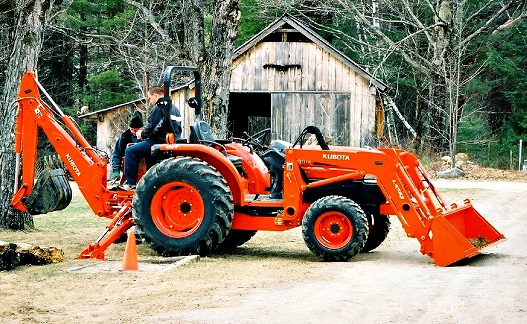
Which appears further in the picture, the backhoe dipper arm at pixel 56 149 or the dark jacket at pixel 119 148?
the dark jacket at pixel 119 148

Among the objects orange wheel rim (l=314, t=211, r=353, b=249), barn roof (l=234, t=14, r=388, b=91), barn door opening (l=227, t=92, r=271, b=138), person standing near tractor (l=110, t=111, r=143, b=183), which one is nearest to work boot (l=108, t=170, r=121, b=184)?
person standing near tractor (l=110, t=111, r=143, b=183)

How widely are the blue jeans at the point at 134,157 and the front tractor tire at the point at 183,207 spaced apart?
545 mm

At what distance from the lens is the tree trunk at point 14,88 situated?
1513cm

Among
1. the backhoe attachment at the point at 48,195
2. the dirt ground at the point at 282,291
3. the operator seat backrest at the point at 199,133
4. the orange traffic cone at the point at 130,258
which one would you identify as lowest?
the dirt ground at the point at 282,291

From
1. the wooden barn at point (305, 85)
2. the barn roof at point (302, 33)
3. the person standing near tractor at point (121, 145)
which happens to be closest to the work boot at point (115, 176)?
the person standing near tractor at point (121, 145)

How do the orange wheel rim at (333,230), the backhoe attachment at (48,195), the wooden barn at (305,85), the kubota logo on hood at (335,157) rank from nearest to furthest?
1. the orange wheel rim at (333,230)
2. the kubota logo on hood at (335,157)
3. the backhoe attachment at (48,195)
4. the wooden barn at (305,85)

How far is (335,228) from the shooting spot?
38.2 feet

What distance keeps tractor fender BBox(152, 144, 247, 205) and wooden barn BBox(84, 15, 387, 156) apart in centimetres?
2148

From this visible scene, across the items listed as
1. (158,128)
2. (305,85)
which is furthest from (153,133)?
(305,85)

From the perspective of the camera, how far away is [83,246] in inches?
525

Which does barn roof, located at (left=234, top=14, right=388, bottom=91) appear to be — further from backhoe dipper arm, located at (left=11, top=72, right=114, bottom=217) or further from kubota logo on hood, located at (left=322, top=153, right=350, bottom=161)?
kubota logo on hood, located at (left=322, top=153, right=350, bottom=161)

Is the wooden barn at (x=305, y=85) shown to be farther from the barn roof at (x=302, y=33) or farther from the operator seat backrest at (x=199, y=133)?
the operator seat backrest at (x=199, y=133)

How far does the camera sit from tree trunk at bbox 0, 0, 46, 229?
49.6ft

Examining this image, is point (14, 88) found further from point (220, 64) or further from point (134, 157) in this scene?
point (220, 64)
